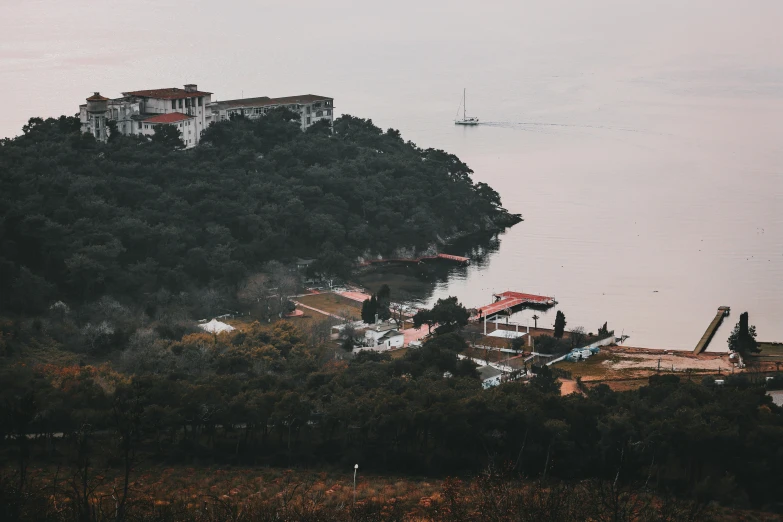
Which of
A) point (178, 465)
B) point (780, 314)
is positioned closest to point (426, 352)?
point (178, 465)

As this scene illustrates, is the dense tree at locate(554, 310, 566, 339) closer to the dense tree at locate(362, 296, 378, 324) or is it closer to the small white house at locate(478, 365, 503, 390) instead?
the small white house at locate(478, 365, 503, 390)

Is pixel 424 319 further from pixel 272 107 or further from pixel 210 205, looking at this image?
pixel 272 107

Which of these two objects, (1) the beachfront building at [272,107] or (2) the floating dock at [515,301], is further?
(1) the beachfront building at [272,107]

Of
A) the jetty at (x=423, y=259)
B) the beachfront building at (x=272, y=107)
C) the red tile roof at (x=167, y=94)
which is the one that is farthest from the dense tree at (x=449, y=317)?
the beachfront building at (x=272, y=107)

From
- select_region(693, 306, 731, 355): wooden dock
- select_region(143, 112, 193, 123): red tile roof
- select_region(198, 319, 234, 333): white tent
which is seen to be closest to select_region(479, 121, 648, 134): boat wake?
select_region(143, 112, 193, 123): red tile roof

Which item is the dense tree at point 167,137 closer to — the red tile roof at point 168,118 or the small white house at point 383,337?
the red tile roof at point 168,118

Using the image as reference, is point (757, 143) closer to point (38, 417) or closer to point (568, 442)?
point (568, 442)
